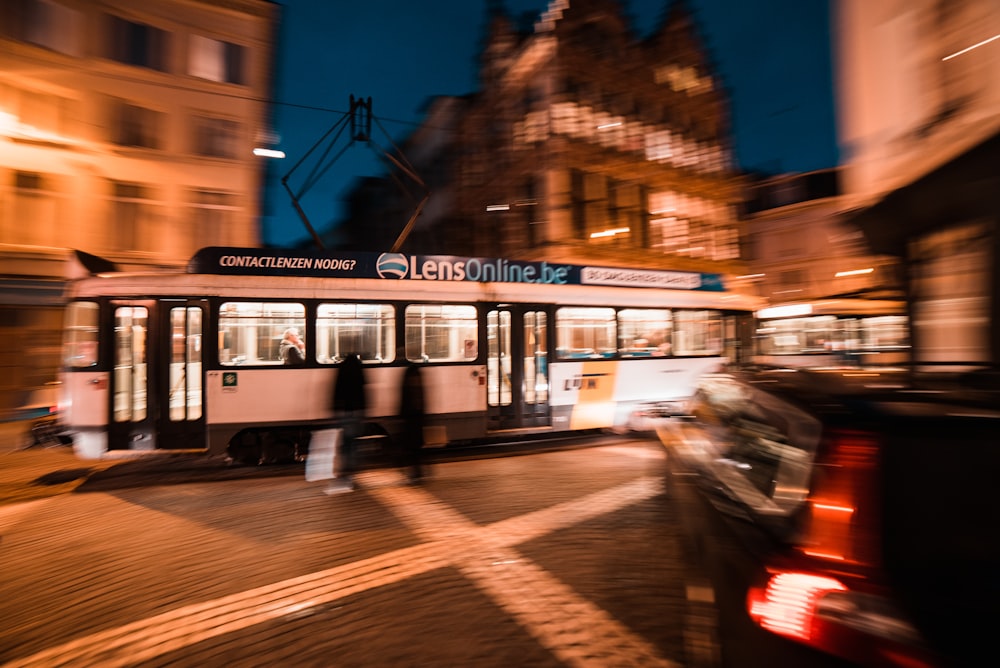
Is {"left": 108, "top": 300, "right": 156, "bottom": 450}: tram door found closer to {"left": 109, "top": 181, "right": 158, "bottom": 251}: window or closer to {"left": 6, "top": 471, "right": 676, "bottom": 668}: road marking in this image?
{"left": 6, "top": 471, "right": 676, "bottom": 668}: road marking

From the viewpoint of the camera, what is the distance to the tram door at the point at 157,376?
26.9ft

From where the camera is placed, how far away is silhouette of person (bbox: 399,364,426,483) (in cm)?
779

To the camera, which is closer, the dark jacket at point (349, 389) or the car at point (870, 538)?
the car at point (870, 538)

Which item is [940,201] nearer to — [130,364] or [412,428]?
[412,428]

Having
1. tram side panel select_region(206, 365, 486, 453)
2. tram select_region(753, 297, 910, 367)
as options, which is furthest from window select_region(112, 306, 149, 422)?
tram select_region(753, 297, 910, 367)

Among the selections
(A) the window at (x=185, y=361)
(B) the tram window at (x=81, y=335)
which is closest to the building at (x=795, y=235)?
(A) the window at (x=185, y=361)

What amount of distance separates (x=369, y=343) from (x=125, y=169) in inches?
526

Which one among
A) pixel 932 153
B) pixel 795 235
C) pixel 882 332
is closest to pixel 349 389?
pixel 932 153

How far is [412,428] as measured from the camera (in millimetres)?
7793

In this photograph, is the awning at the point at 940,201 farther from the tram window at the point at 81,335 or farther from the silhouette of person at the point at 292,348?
the tram window at the point at 81,335

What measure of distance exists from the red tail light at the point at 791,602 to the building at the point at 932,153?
7.79 m

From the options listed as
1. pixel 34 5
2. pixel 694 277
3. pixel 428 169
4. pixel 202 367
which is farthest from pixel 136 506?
pixel 428 169

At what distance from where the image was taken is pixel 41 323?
15711mm

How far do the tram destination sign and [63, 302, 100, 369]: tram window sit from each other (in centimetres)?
160
